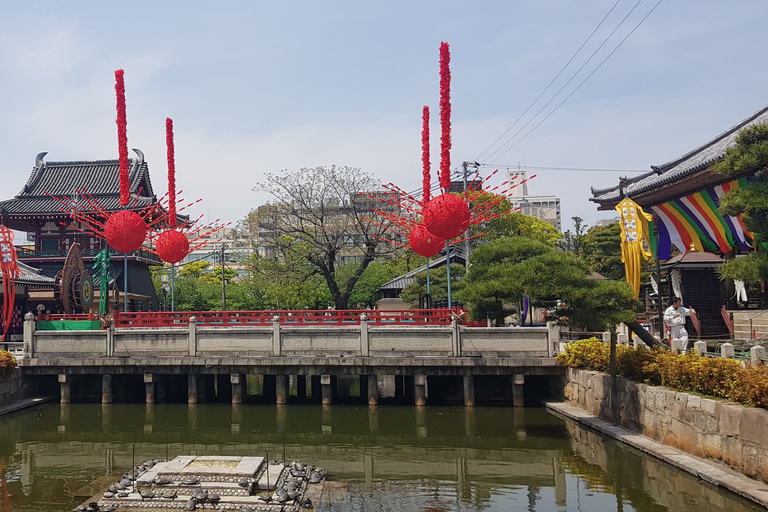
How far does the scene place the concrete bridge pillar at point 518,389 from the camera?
71.7 ft

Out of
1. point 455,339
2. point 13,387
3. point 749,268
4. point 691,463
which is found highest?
point 749,268

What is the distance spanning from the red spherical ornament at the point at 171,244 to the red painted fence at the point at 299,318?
193 inches

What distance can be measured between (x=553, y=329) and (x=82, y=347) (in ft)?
55.3

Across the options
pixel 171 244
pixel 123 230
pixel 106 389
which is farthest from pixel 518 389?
pixel 171 244

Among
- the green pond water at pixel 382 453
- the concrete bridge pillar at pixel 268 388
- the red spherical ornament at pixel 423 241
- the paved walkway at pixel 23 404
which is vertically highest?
the red spherical ornament at pixel 423 241

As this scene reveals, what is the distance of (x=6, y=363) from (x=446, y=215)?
15.6 m

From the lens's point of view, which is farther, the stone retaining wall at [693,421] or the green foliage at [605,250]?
the green foliage at [605,250]

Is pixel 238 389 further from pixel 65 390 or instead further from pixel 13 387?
pixel 13 387

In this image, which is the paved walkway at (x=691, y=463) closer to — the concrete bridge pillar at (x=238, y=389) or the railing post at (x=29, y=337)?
the concrete bridge pillar at (x=238, y=389)

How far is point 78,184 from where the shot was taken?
144 ft

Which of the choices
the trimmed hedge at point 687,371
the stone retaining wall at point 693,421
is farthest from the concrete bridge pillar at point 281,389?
the stone retaining wall at point 693,421

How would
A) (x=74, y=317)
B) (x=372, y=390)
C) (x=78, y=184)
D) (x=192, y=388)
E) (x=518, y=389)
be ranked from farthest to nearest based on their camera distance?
1. (x=78, y=184)
2. (x=74, y=317)
3. (x=192, y=388)
4. (x=372, y=390)
5. (x=518, y=389)

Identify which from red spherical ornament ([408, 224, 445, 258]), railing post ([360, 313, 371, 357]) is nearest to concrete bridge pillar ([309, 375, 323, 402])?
railing post ([360, 313, 371, 357])

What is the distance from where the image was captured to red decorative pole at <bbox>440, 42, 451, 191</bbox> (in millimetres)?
21719
